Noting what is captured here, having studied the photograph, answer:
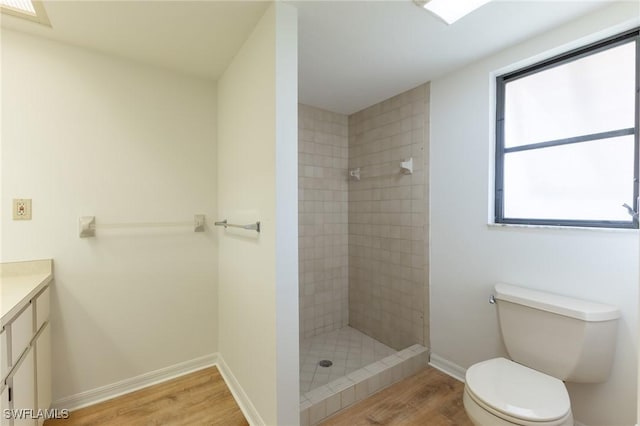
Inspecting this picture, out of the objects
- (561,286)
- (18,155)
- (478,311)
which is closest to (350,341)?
(478,311)

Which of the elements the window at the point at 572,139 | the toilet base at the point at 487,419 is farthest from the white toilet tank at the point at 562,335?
the window at the point at 572,139

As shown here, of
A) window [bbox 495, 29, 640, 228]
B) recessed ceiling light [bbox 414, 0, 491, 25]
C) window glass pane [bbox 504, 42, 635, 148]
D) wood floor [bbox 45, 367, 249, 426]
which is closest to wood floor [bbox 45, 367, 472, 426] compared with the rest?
wood floor [bbox 45, 367, 249, 426]

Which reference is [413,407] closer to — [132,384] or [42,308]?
[132,384]

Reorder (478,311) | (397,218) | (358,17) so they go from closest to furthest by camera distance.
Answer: (358,17) → (478,311) → (397,218)

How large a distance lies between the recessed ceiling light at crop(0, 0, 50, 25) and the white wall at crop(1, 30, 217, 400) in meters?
0.21

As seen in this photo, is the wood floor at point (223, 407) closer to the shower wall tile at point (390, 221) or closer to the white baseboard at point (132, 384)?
the white baseboard at point (132, 384)

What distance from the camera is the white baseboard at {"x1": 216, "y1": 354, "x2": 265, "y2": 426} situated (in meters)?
1.57

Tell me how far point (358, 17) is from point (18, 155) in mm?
2036

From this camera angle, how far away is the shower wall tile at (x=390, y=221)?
7.38 feet

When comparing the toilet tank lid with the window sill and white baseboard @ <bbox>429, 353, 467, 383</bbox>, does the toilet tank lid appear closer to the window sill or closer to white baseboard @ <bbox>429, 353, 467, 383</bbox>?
the window sill

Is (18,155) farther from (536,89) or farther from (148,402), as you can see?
(536,89)

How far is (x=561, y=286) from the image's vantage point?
4.95 feet
